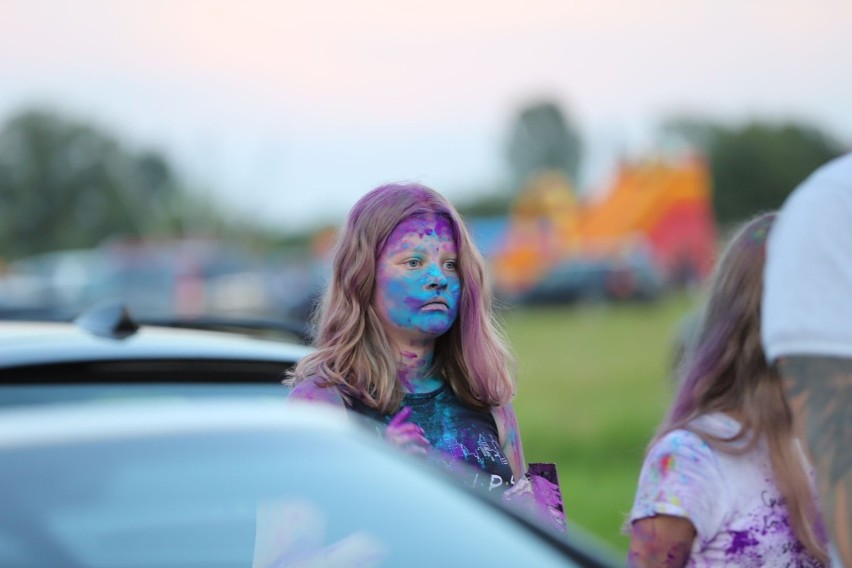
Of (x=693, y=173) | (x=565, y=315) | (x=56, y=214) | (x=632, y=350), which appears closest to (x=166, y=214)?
(x=56, y=214)

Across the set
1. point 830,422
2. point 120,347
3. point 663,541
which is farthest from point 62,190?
point 830,422

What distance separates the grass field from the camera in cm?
833

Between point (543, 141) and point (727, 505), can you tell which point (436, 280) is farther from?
point (543, 141)

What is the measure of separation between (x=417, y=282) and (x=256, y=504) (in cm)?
103

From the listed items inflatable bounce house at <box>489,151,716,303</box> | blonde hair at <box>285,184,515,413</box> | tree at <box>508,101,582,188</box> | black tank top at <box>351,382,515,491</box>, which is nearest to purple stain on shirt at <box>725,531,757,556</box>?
black tank top at <box>351,382,515,491</box>

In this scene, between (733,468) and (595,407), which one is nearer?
(733,468)

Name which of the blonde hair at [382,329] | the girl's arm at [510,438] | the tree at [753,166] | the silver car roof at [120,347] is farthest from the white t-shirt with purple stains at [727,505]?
the tree at [753,166]

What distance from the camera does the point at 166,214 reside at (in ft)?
233

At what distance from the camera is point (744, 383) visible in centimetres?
287

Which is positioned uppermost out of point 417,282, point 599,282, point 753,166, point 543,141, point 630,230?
point 417,282

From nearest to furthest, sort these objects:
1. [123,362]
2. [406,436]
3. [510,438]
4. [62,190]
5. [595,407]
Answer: [406,436] < [510,438] < [123,362] < [595,407] < [62,190]

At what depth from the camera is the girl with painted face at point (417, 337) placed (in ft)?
9.61

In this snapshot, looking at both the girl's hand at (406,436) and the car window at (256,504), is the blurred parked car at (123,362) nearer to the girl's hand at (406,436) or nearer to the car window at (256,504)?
the girl's hand at (406,436)

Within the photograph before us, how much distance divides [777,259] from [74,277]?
3319cm
